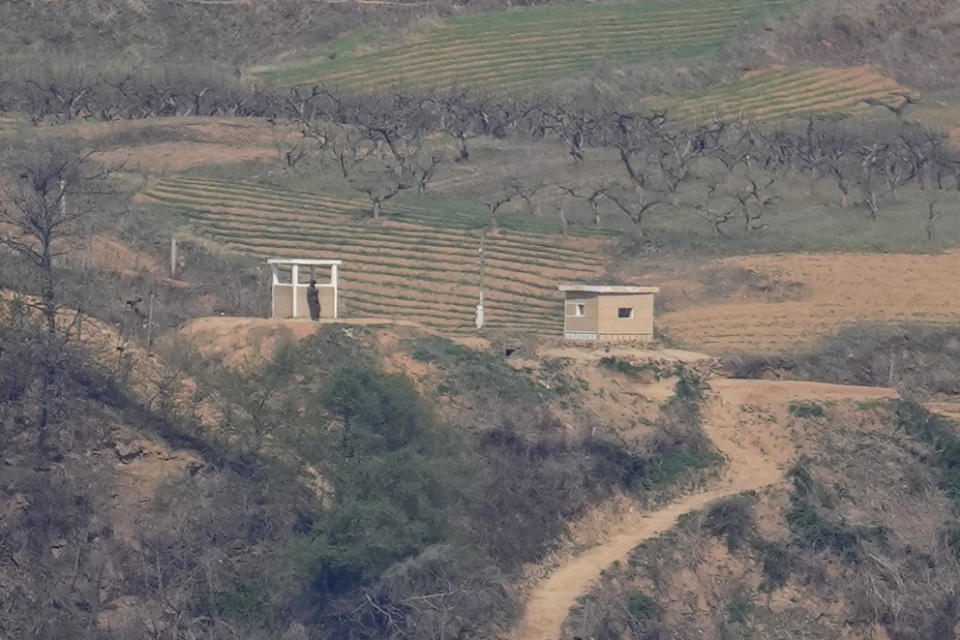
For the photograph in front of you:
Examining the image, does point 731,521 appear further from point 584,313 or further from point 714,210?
point 714,210

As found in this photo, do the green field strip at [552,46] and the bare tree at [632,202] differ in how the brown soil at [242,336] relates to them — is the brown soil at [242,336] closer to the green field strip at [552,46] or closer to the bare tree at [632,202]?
the bare tree at [632,202]

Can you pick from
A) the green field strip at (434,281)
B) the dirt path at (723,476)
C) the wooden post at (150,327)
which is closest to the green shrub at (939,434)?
the dirt path at (723,476)

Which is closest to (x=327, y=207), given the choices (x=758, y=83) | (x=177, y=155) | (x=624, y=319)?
(x=177, y=155)

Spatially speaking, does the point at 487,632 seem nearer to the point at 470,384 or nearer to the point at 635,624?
the point at 635,624

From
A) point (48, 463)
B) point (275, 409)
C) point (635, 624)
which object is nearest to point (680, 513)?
point (635, 624)

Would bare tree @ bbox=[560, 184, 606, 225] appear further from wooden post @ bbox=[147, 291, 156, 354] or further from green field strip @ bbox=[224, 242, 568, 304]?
wooden post @ bbox=[147, 291, 156, 354]
